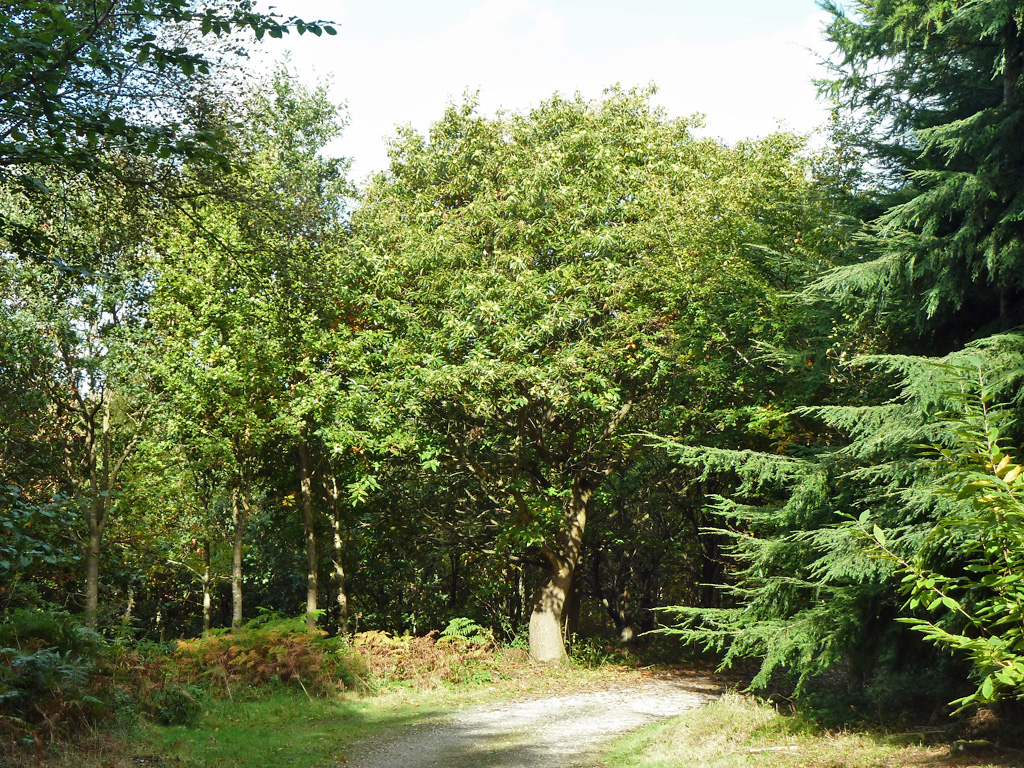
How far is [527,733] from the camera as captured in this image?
406 inches

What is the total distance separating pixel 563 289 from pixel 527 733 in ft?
26.0

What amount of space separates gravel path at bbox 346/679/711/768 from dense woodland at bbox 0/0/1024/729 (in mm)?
1794

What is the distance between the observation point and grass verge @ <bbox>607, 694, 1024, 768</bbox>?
7.15 m

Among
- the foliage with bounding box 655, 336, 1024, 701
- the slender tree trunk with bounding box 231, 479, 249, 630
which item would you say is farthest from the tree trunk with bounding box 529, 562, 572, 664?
the foliage with bounding box 655, 336, 1024, 701

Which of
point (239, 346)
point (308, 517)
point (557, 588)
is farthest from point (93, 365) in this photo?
point (557, 588)

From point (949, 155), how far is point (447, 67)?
10.9 meters

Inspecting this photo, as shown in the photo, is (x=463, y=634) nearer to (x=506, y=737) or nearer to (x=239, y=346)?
(x=506, y=737)

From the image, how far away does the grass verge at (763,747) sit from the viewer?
715 cm

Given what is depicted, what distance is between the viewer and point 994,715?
25.0ft

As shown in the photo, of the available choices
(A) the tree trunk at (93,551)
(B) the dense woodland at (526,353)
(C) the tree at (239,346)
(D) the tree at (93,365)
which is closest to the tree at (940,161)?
(B) the dense woodland at (526,353)

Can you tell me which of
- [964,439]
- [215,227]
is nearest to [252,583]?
[215,227]

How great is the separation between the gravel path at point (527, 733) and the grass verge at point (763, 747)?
1.96 feet

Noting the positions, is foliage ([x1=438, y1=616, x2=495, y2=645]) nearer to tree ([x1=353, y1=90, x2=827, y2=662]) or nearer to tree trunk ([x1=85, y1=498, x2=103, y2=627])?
tree ([x1=353, y1=90, x2=827, y2=662])

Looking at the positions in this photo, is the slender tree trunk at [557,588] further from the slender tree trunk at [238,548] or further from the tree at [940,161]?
the tree at [940,161]
